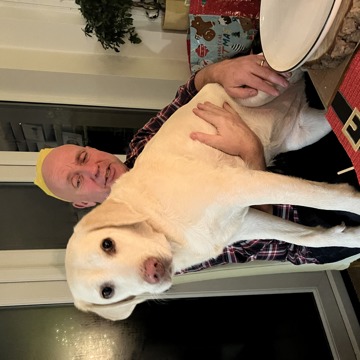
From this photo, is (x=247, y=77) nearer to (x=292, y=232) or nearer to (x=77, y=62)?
(x=292, y=232)

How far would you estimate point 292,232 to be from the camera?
1.51 m

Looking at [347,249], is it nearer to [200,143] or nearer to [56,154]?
[200,143]

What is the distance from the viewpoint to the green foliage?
7.95ft

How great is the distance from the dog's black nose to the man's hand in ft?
2.29

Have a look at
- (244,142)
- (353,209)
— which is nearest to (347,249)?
(353,209)

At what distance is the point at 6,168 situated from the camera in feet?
8.41

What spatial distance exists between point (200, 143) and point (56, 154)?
2.53 feet

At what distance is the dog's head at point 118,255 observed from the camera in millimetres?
1292

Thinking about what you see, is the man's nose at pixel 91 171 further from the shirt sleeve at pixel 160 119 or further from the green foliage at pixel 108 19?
the green foliage at pixel 108 19

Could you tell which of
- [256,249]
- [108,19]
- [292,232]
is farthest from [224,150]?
[108,19]

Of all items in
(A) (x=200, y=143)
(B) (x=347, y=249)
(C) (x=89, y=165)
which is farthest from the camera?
(C) (x=89, y=165)

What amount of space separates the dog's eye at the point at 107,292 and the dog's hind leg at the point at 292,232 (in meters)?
0.47

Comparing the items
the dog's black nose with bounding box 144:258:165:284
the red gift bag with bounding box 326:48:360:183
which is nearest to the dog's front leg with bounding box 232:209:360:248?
the dog's black nose with bounding box 144:258:165:284

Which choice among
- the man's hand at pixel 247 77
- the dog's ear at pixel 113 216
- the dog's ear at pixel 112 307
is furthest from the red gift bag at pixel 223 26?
the dog's ear at pixel 112 307
